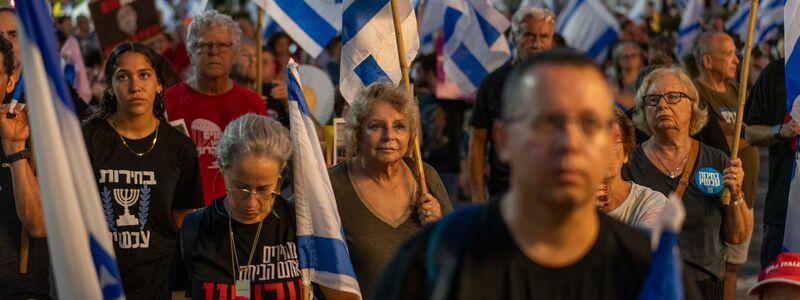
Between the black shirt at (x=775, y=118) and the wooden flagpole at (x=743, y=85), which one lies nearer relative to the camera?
the wooden flagpole at (x=743, y=85)

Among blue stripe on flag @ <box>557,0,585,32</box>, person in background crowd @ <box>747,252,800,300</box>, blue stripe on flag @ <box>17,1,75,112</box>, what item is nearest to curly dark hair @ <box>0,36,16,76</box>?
blue stripe on flag @ <box>17,1,75,112</box>

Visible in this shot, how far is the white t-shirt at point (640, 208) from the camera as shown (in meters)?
6.06

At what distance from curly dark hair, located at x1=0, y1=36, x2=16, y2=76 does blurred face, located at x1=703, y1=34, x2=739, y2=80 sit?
535cm

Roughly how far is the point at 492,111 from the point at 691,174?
2.65m

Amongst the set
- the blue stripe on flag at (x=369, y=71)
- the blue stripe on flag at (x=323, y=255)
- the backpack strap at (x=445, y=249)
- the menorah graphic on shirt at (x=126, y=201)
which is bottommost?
the blue stripe on flag at (x=323, y=255)

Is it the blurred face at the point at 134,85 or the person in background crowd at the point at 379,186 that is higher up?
the blurred face at the point at 134,85

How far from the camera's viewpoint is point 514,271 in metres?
3.45

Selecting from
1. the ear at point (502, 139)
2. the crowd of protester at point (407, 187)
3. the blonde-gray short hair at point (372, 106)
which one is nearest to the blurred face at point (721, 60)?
the crowd of protester at point (407, 187)

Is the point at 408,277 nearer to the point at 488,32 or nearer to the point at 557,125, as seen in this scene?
the point at 557,125

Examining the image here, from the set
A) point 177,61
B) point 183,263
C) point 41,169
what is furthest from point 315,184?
point 177,61

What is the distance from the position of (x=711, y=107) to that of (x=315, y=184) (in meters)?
4.48

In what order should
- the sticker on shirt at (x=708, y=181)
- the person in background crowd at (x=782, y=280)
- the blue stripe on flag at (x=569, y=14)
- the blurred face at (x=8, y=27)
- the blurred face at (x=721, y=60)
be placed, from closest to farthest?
the person in background crowd at (x=782, y=280) → the sticker on shirt at (x=708, y=181) → the blurred face at (x=8, y=27) → the blurred face at (x=721, y=60) → the blue stripe on flag at (x=569, y=14)

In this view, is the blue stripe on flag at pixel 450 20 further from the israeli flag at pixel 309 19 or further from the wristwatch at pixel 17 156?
the wristwatch at pixel 17 156

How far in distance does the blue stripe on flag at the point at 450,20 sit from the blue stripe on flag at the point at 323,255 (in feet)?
20.6
